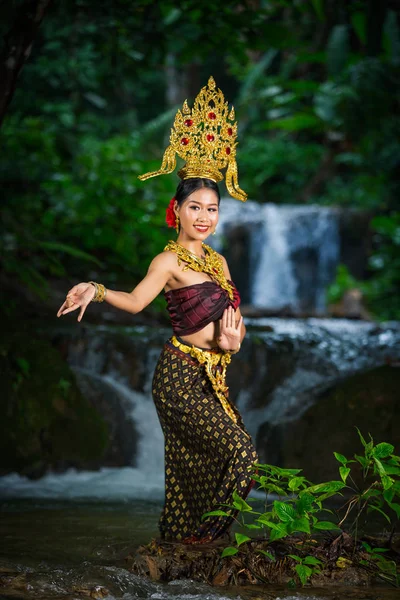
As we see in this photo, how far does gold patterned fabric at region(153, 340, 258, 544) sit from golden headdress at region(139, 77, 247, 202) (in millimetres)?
883

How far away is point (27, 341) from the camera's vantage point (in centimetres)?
704

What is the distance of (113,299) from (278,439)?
3.26m

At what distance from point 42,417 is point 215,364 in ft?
10.2

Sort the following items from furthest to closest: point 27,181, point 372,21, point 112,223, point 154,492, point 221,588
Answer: point 112,223 < point 27,181 < point 154,492 < point 372,21 < point 221,588

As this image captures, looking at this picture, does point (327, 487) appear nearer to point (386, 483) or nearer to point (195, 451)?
point (386, 483)

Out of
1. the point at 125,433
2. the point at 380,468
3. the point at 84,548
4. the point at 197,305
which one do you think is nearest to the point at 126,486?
the point at 125,433

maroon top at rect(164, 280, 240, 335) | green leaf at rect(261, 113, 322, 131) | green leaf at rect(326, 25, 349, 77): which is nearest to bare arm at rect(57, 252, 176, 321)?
maroon top at rect(164, 280, 240, 335)

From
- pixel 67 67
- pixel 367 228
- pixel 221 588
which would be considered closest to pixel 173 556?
pixel 221 588

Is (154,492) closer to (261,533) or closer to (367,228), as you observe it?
(261,533)

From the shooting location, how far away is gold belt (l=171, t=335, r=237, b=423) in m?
3.76

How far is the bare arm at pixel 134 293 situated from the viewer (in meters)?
3.37

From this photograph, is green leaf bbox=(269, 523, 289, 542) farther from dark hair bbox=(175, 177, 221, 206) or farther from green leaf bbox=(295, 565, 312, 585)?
dark hair bbox=(175, 177, 221, 206)

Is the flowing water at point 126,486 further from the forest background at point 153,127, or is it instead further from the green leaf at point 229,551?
the forest background at point 153,127

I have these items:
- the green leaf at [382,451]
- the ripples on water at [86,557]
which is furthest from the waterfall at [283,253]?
the green leaf at [382,451]
